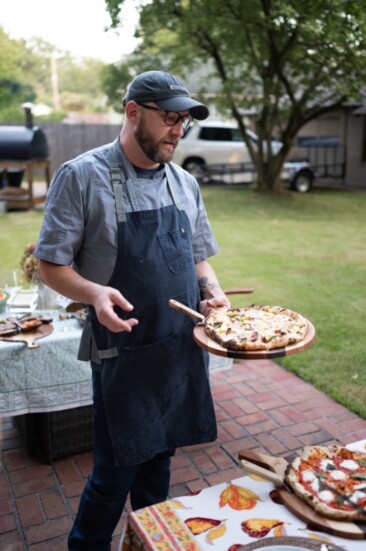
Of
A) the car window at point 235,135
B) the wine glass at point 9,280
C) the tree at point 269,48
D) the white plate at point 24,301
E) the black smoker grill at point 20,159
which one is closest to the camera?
the white plate at point 24,301

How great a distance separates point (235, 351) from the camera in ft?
6.71

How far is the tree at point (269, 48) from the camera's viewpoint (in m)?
10.4

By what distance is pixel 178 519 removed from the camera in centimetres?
162

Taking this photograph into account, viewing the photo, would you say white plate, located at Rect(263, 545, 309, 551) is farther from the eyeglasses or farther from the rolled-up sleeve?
the eyeglasses

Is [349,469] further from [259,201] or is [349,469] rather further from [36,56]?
[36,56]

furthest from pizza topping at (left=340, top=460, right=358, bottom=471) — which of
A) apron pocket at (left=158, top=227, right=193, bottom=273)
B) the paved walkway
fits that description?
the paved walkway

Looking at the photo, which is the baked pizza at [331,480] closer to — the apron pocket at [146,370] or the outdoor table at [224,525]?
the outdoor table at [224,525]

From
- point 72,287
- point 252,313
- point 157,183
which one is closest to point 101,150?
point 157,183

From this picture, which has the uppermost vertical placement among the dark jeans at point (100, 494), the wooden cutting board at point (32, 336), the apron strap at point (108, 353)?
the apron strap at point (108, 353)

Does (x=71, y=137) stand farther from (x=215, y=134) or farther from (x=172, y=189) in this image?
(x=172, y=189)

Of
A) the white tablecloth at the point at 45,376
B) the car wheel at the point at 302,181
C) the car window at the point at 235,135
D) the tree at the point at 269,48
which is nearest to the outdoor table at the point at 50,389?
the white tablecloth at the point at 45,376

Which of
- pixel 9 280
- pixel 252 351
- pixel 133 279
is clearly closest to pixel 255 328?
pixel 252 351

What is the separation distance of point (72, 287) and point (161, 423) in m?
0.67

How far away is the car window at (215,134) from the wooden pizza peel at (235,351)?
15969mm
